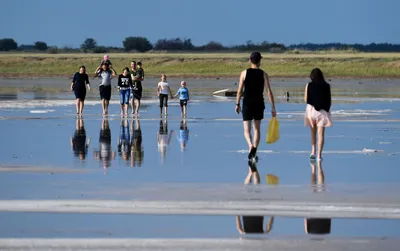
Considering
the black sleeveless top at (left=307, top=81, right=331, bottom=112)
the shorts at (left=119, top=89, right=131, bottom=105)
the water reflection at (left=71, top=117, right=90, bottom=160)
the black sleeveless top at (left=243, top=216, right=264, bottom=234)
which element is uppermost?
the black sleeveless top at (left=307, top=81, right=331, bottom=112)

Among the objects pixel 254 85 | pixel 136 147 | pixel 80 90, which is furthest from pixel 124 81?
pixel 254 85

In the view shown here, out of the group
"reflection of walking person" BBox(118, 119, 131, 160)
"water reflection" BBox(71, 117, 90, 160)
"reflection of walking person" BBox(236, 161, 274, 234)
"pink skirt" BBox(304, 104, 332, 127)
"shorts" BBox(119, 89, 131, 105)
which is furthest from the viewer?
"shorts" BBox(119, 89, 131, 105)

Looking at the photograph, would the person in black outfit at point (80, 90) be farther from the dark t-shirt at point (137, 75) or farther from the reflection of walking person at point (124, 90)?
the dark t-shirt at point (137, 75)

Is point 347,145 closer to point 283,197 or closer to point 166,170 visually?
point 166,170

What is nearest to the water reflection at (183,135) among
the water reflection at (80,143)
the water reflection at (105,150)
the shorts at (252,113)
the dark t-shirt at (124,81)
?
the water reflection at (105,150)

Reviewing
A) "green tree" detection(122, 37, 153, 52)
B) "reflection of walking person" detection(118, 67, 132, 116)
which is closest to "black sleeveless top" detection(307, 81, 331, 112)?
"reflection of walking person" detection(118, 67, 132, 116)

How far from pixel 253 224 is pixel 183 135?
11667mm

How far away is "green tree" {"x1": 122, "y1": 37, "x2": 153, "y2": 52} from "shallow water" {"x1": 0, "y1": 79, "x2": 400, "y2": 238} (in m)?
156

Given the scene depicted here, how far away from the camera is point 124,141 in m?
20.2

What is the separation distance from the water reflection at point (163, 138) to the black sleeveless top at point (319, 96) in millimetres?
2417

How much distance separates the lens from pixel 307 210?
11211mm

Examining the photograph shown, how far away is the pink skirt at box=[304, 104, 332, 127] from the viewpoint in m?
16.9

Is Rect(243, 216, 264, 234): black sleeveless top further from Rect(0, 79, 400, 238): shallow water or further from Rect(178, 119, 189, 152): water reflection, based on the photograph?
Rect(178, 119, 189, 152): water reflection

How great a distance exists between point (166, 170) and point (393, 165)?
324 cm
